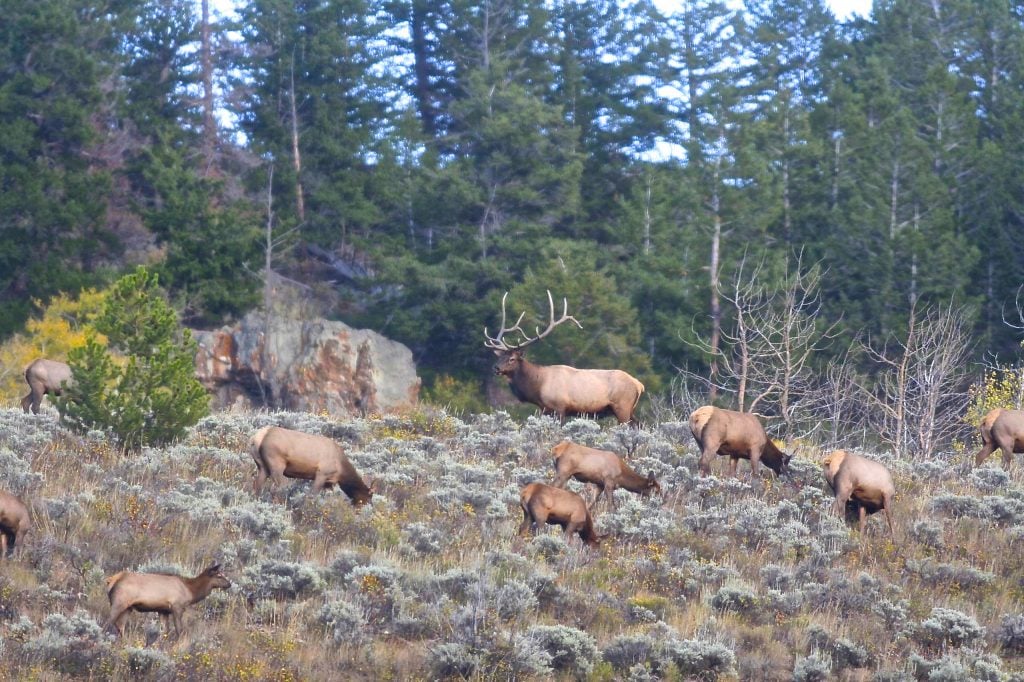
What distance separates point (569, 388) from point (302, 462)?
7067 mm

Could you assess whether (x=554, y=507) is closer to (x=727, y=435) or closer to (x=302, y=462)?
(x=302, y=462)

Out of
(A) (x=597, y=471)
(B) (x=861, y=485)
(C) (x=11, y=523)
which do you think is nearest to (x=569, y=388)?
(A) (x=597, y=471)

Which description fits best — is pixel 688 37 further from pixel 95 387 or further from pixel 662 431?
pixel 95 387

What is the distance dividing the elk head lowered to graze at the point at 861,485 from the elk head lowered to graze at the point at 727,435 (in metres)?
1.32

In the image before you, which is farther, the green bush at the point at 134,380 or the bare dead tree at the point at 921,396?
the bare dead tree at the point at 921,396

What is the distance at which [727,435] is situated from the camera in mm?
15766

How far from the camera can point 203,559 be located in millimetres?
12016

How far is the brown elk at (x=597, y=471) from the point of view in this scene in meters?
14.1

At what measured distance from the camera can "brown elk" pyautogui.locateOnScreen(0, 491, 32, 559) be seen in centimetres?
A: 1139

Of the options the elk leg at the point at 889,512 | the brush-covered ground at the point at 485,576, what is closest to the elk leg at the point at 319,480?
the brush-covered ground at the point at 485,576

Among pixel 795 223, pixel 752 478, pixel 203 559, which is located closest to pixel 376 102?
pixel 795 223

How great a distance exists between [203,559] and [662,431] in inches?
336

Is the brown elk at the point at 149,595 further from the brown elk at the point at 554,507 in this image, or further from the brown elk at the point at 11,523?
the brown elk at the point at 554,507

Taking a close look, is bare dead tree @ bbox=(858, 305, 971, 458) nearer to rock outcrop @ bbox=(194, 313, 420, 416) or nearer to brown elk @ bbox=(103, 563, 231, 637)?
rock outcrop @ bbox=(194, 313, 420, 416)
